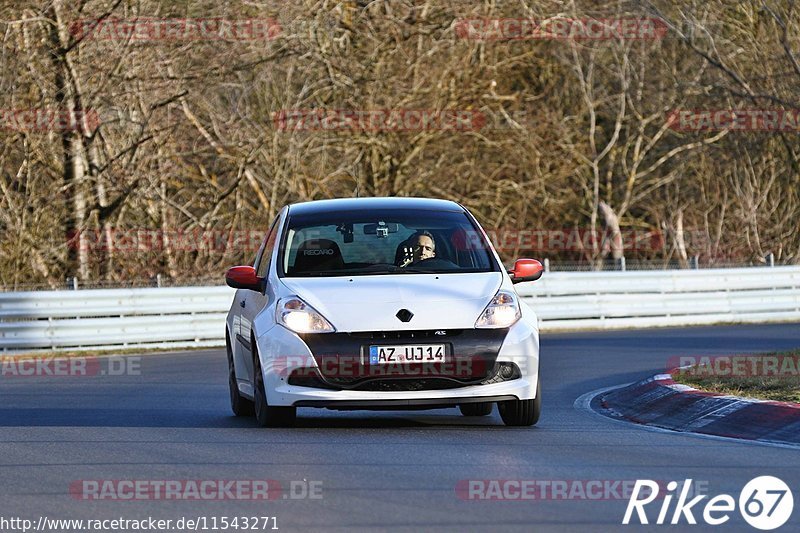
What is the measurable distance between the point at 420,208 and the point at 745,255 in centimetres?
Result: 2601

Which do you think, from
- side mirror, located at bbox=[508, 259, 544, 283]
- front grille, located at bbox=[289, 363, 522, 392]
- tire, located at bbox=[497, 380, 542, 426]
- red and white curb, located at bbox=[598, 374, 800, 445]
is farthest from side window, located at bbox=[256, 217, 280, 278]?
red and white curb, located at bbox=[598, 374, 800, 445]

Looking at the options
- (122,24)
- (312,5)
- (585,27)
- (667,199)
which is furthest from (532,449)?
(667,199)

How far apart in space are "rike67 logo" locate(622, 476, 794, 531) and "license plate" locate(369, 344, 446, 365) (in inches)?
103

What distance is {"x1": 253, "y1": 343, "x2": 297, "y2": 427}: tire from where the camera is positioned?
1098 centimetres

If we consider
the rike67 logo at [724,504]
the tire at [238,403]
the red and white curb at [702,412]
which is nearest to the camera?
the rike67 logo at [724,504]

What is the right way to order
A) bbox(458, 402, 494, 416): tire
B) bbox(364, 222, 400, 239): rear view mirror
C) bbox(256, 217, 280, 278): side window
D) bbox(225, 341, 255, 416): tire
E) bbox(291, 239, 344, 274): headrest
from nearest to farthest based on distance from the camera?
bbox(291, 239, 344, 274): headrest
bbox(364, 222, 400, 239): rear view mirror
bbox(256, 217, 280, 278): side window
bbox(458, 402, 494, 416): tire
bbox(225, 341, 255, 416): tire

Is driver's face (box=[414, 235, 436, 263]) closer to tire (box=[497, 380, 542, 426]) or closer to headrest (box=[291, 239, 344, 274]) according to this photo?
headrest (box=[291, 239, 344, 274])

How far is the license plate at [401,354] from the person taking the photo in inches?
412

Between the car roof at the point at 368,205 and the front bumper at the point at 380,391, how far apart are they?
1.57 m

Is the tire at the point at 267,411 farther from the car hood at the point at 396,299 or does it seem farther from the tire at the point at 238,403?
the tire at the point at 238,403

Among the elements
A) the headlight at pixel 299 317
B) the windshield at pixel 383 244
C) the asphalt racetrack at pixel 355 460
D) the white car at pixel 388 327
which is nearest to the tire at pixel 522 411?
the white car at pixel 388 327

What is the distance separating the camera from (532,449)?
9750 mm

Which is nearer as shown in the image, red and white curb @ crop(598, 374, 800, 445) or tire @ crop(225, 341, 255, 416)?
red and white curb @ crop(598, 374, 800, 445)

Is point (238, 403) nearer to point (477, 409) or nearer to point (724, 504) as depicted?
point (477, 409)
